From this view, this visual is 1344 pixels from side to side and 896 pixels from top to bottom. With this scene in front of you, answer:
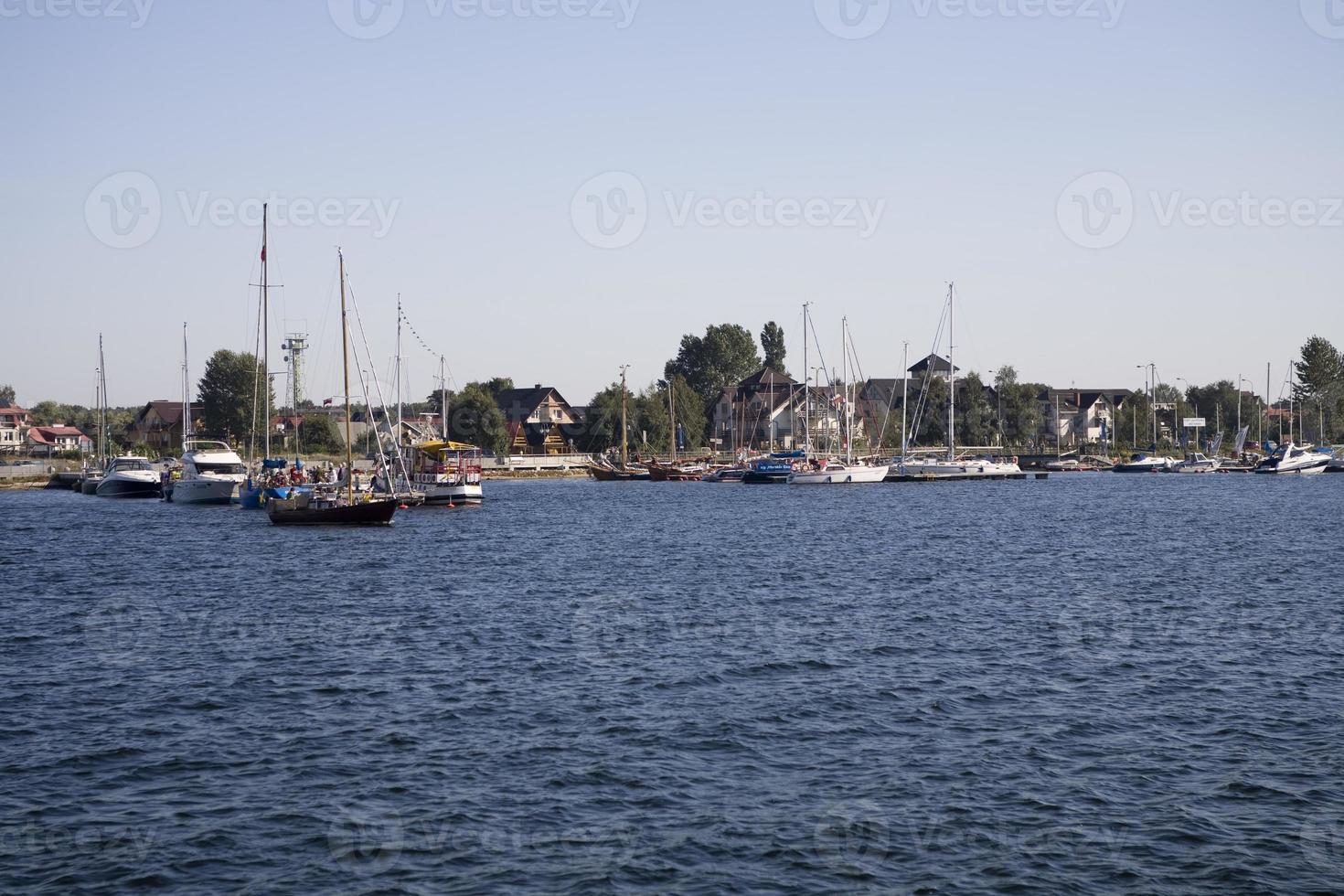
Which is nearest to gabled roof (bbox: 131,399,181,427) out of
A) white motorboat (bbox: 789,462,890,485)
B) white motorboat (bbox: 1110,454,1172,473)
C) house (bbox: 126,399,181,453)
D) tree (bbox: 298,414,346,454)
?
house (bbox: 126,399,181,453)

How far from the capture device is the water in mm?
16328

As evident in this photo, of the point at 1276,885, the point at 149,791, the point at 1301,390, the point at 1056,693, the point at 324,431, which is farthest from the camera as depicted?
the point at 1301,390

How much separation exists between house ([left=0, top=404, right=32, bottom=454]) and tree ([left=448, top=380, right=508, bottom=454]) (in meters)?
70.8

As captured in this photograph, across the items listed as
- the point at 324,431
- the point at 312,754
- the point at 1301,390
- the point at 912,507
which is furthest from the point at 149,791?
the point at 1301,390

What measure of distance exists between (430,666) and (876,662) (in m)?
10.4

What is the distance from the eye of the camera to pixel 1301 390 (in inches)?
7859

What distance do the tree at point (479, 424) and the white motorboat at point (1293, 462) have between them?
9721 centimetres

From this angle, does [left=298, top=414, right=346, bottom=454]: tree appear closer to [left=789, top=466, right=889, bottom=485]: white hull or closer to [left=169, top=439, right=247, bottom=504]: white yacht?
[left=169, top=439, right=247, bottom=504]: white yacht

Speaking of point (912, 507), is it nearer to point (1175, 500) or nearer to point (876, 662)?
point (1175, 500)

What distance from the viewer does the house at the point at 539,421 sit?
582 feet

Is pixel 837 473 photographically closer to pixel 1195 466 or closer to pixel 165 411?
pixel 1195 466

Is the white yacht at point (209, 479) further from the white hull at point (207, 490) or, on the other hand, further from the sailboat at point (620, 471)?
the sailboat at point (620, 471)

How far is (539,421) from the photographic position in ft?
608

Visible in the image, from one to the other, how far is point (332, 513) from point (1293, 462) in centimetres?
13063
